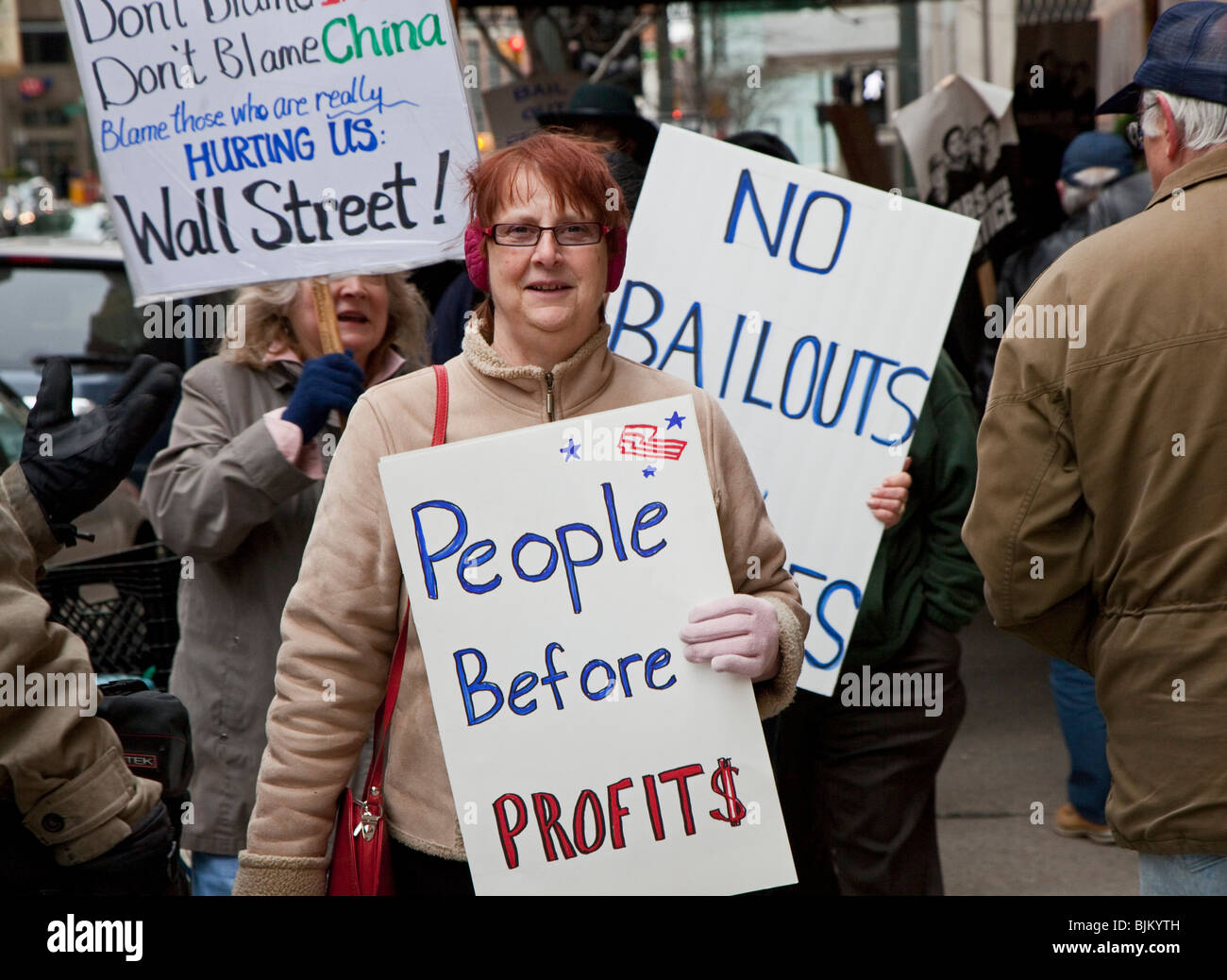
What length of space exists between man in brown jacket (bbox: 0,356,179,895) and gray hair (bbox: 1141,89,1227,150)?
170cm

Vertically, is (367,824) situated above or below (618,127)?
below

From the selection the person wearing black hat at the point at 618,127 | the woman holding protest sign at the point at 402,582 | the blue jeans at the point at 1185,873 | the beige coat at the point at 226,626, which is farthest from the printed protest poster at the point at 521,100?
the blue jeans at the point at 1185,873

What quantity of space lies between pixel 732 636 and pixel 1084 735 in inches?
114

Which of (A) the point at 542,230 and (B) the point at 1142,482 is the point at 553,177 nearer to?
(A) the point at 542,230

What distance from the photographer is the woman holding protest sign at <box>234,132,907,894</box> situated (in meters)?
2.26

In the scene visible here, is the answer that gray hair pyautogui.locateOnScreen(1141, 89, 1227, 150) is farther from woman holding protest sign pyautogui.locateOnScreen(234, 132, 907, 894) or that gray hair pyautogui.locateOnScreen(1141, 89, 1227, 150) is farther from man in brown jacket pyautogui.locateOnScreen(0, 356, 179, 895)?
man in brown jacket pyautogui.locateOnScreen(0, 356, 179, 895)

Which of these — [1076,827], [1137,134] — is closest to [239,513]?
[1137,134]

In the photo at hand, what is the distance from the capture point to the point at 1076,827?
16.3ft

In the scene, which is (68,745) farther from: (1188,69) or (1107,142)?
(1107,142)

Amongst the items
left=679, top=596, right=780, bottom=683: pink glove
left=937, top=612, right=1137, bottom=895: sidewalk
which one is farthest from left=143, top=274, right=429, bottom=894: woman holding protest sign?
left=937, top=612, right=1137, bottom=895: sidewalk

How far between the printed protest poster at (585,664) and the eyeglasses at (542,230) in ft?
0.93

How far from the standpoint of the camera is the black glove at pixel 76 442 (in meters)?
2.28

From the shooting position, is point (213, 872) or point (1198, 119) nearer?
point (1198, 119)
